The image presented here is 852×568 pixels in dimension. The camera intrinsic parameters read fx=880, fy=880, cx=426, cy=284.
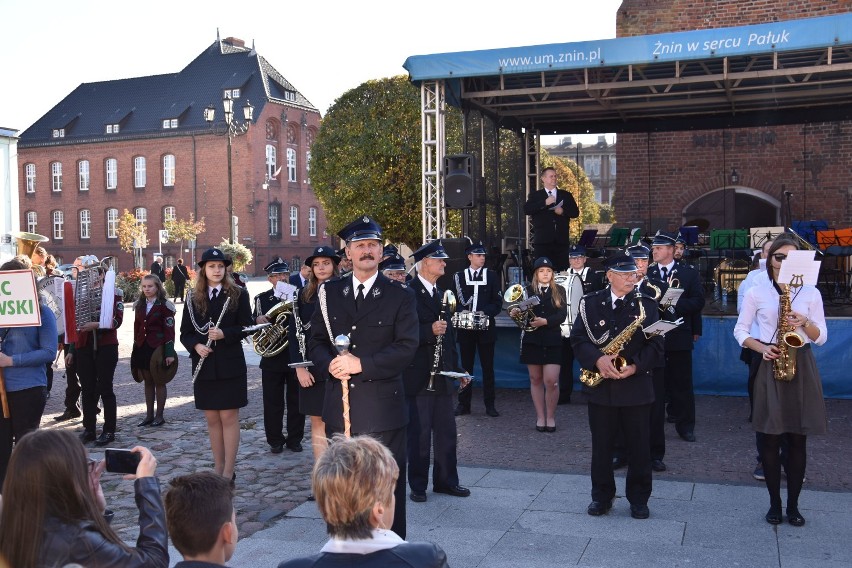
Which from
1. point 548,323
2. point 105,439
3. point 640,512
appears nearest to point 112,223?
point 105,439

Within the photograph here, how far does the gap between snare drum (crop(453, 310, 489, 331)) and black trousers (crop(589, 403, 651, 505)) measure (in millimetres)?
3619

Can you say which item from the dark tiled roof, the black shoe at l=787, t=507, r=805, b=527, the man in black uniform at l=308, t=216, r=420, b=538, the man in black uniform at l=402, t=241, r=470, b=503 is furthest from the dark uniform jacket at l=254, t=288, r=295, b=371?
the dark tiled roof

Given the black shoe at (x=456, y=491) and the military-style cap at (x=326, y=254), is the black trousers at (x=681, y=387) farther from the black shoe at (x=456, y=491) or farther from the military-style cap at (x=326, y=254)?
the military-style cap at (x=326, y=254)

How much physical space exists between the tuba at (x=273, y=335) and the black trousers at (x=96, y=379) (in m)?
2.15

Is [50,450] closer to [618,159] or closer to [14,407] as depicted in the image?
[14,407]

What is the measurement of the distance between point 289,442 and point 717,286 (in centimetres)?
1012

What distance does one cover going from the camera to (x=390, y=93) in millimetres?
30859

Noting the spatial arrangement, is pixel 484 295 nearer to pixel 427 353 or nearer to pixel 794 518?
pixel 427 353

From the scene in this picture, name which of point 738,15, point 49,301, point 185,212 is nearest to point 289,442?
point 49,301

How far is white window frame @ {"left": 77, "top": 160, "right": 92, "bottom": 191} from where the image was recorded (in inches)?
2530

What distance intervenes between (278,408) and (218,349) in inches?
64.9

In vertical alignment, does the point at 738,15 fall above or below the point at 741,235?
above

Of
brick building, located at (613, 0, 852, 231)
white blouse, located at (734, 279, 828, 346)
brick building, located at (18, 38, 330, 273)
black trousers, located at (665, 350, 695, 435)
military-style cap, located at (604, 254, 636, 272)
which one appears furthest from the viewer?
brick building, located at (18, 38, 330, 273)

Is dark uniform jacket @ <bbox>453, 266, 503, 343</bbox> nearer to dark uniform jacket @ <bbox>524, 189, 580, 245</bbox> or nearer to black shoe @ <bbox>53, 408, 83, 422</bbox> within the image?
dark uniform jacket @ <bbox>524, 189, 580, 245</bbox>
